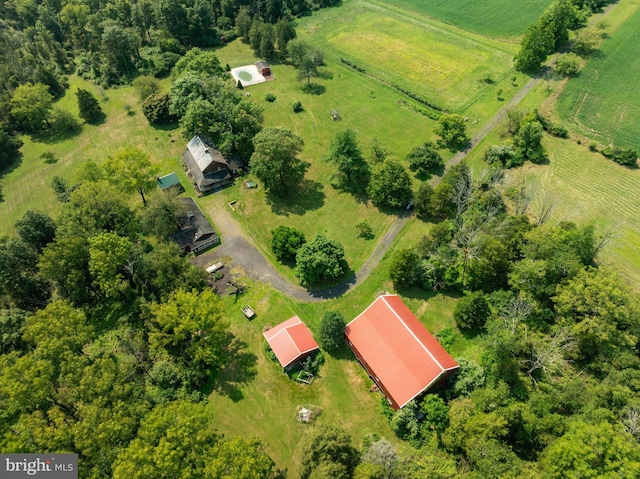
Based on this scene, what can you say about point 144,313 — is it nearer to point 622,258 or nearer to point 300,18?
point 622,258

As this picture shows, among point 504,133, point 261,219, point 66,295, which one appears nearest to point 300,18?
point 504,133

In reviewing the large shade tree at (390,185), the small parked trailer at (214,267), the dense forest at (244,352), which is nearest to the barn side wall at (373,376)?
the dense forest at (244,352)

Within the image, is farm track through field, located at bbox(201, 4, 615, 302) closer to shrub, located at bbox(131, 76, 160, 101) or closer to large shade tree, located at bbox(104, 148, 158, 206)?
large shade tree, located at bbox(104, 148, 158, 206)

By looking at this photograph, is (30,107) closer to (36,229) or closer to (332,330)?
(36,229)

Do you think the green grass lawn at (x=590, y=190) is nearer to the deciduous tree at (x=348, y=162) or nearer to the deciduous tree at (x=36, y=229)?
the deciduous tree at (x=348, y=162)

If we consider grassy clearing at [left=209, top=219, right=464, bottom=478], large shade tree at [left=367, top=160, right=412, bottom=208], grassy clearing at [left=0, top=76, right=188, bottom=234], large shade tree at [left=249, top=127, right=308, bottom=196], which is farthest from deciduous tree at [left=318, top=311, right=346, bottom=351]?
grassy clearing at [left=0, top=76, right=188, bottom=234]

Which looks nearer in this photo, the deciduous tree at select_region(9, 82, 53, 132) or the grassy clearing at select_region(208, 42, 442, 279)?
the grassy clearing at select_region(208, 42, 442, 279)
